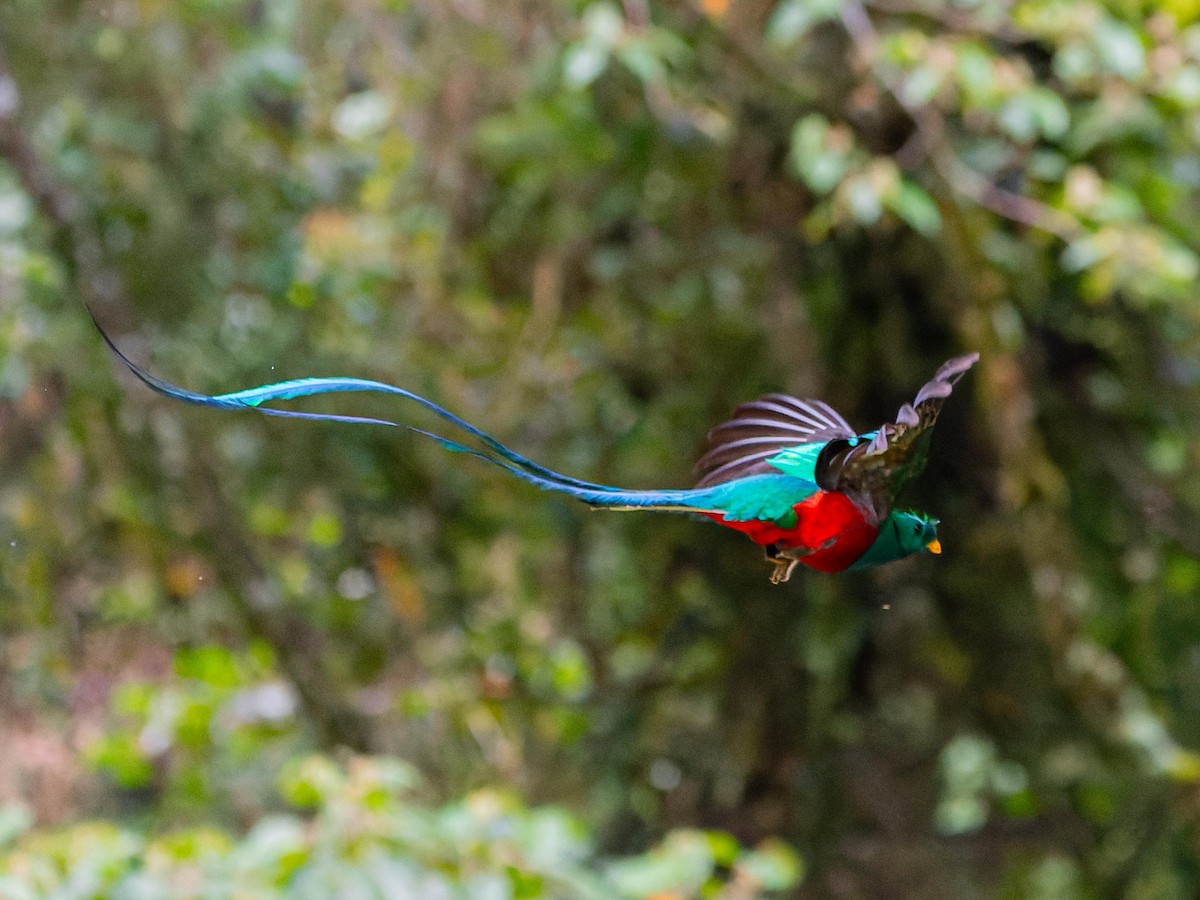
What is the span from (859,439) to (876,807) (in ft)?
6.28

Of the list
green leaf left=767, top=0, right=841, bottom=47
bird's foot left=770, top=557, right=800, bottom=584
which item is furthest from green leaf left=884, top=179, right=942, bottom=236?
bird's foot left=770, top=557, right=800, bottom=584

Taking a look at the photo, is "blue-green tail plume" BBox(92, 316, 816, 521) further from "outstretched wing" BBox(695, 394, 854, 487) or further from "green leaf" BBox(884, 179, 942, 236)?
"green leaf" BBox(884, 179, 942, 236)

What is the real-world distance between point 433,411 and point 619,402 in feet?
5.79

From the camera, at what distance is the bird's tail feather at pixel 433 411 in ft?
1.95

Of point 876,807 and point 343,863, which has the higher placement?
point 876,807

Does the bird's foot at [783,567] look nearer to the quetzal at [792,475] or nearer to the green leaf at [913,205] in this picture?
the quetzal at [792,475]

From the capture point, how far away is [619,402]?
2.49 m

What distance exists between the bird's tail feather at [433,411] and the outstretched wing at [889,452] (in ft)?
0.29

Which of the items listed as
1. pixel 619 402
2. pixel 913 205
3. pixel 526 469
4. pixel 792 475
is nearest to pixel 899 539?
pixel 792 475

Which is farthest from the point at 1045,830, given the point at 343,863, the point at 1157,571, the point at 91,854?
the point at 91,854

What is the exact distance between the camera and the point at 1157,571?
2.38 meters

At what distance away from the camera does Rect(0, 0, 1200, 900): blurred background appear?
2.12 meters

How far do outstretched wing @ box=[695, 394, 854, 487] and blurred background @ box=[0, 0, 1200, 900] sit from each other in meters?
1.14

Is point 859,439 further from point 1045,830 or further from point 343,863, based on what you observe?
point 1045,830
